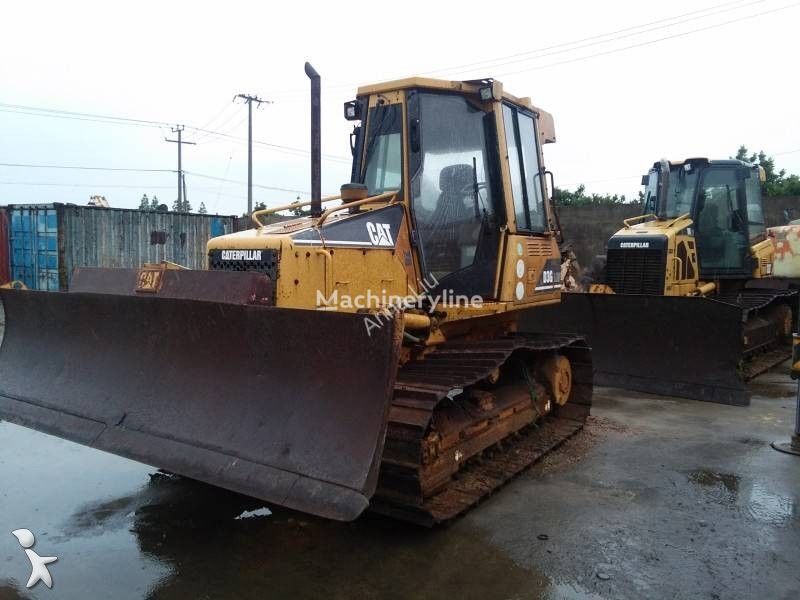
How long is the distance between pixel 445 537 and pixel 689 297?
4.82 metres

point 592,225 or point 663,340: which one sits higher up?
point 592,225

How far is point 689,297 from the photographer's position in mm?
7332

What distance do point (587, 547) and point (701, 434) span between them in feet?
9.45

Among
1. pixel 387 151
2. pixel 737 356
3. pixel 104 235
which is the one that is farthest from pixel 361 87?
pixel 104 235

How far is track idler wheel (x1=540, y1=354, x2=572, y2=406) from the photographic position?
5945 mm

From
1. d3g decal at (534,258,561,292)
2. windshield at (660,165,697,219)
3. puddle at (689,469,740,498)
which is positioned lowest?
puddle at (689,469,740,498)

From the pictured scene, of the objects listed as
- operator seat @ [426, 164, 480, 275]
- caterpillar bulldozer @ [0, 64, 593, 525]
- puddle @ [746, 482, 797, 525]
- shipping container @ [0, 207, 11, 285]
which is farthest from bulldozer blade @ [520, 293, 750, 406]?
shipping container @ [0, 207, 11, 285]

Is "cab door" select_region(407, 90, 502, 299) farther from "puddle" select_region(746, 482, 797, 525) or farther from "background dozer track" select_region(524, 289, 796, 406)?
"background dozer track" select_region(524, 289, 796, 406)

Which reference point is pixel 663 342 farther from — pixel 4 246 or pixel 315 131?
pixel 4 246

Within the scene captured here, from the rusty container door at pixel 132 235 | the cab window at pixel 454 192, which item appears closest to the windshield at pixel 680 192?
the cab window at pixel 454 192

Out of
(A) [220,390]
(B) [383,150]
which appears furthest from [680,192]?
(A) [220,390]

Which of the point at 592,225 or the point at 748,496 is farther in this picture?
the point at 592,225

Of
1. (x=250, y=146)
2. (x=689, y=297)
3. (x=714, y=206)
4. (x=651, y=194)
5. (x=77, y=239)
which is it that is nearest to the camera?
(x=689, y=297)

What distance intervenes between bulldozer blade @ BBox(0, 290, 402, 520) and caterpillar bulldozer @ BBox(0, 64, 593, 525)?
10 mm
